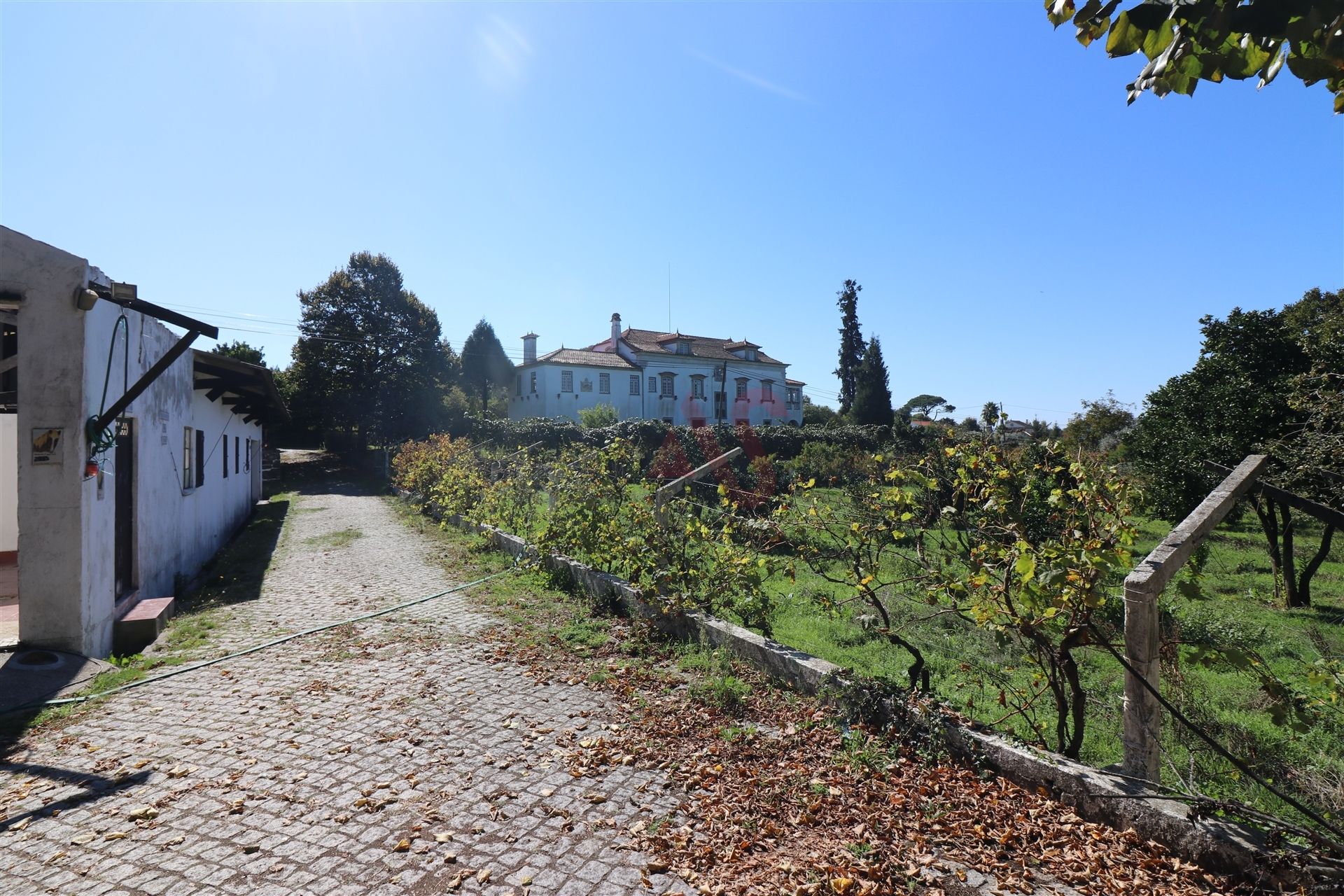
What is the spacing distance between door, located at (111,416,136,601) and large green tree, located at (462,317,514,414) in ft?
150

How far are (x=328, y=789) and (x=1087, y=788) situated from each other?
164 inches

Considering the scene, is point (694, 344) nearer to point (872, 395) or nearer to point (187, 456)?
point (872, 395)

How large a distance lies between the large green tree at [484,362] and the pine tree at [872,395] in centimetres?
2668

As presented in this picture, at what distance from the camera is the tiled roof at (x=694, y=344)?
2035 inches

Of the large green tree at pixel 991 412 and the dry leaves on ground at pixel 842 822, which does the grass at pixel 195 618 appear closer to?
the dry leaves on ground at pixel 842 822

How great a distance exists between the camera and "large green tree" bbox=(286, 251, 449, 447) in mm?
37875

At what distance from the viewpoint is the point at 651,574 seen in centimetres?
728

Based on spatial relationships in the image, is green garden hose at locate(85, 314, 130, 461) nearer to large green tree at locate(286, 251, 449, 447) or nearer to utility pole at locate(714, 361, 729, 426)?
large green tree at locate(286, 251, 449, 447)

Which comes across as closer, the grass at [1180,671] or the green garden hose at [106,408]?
the grass at [1180,671]

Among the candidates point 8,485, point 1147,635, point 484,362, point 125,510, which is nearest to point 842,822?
point 1147,635

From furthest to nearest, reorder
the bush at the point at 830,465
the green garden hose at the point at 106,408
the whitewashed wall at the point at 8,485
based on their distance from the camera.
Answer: the bush at the point at 830,465, the whitewashed wall at the point at 8,485, the green garden hose at the point at 106,408

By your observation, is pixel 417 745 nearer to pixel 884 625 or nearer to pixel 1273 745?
pixel 884 625

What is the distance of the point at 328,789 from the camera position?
3.98 meters

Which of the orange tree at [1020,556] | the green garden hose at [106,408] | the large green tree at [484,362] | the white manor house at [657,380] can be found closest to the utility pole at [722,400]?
the white manor house at [657,380]
